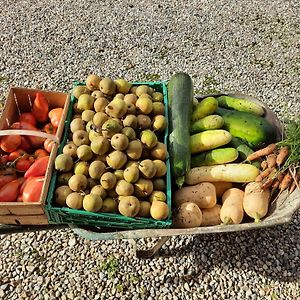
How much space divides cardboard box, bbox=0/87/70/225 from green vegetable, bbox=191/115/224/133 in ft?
3.58

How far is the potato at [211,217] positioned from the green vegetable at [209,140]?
0.51m

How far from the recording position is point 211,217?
9.30 ft

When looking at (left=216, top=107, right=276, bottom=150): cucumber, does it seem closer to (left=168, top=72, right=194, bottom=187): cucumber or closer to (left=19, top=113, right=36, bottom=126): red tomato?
(left=168, top=72, right=194, bottom=187): cucumber

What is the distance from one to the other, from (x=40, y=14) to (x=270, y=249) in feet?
16.9

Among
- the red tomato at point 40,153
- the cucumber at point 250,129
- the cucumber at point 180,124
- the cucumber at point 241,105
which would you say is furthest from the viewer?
the cucumber at point 241,105

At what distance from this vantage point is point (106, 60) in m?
5.50

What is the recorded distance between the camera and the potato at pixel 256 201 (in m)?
2.67

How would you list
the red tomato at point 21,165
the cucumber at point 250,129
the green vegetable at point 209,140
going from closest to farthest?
the red tomato at point 21,165
the green vegetable at point 209,140
the cucumber at point 250,129

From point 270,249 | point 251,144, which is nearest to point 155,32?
point 251,144

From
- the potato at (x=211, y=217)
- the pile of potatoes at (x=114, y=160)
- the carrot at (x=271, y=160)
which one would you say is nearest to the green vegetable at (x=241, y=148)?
the carrot at (x=271, y=160)

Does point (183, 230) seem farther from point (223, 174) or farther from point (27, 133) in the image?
point (27, 133)

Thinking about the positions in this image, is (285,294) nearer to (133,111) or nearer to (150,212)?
(150,212)

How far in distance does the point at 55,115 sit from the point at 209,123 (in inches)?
49.6

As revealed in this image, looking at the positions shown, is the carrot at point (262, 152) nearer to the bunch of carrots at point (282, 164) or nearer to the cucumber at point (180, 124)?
the bunch of carrots at point (282, 164)
